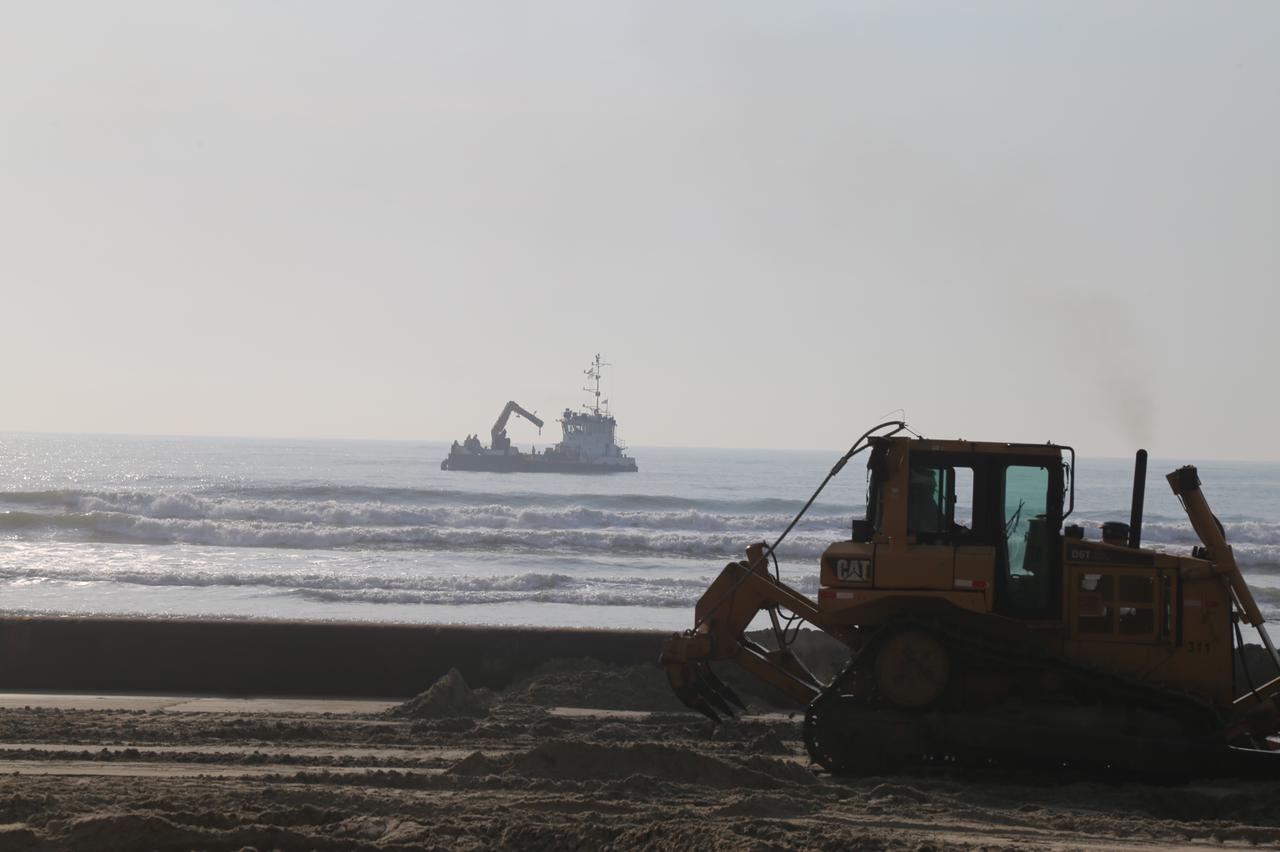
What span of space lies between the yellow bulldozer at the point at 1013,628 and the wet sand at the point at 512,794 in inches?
11.9

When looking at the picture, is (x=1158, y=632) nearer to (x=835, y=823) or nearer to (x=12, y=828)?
(x=835, y=823)

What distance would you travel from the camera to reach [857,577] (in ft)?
28.9

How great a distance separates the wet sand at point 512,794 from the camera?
6.53 meters

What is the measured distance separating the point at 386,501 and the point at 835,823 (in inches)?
1803

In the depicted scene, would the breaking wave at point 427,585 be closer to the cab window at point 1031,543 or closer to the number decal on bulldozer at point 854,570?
the number decal on bulldozer at point 854,570

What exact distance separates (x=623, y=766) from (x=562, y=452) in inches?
2884

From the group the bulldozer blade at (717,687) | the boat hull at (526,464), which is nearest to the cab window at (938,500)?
the bulldozer blade at (717,687)

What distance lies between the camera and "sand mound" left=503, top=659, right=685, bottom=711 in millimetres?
11859

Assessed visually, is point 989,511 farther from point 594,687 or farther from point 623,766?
point 594,687

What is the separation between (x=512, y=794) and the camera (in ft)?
24.9

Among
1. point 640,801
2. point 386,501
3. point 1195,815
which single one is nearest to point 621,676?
point 640,801

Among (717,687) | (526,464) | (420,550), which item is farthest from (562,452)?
(717,687)

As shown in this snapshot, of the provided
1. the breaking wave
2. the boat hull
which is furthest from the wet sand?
the boat hull

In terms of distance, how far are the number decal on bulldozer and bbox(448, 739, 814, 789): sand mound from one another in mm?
1373
